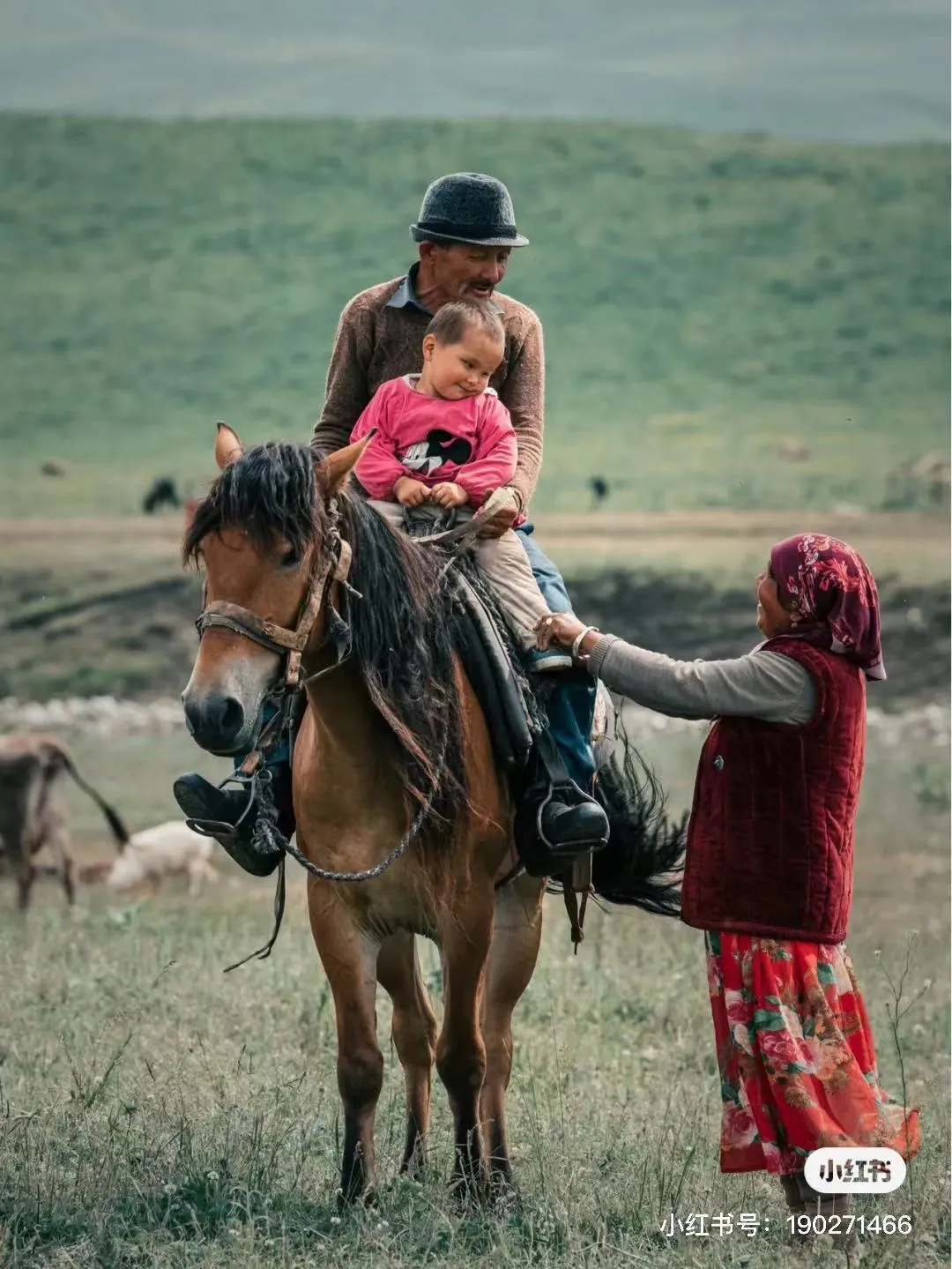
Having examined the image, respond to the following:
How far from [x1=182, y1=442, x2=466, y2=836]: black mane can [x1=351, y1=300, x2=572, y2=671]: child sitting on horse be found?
223 millimetres

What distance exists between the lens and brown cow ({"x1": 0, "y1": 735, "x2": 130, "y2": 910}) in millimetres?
13195

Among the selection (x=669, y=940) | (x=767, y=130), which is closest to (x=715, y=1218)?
(x=669, y=940)

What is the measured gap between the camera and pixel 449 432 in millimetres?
5605

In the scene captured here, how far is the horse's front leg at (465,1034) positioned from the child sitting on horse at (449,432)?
836 mm

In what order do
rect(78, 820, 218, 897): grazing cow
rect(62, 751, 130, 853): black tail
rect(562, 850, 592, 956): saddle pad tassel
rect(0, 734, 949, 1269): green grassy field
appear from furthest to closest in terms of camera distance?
rect(78, 820, 218, 897): grazing cow → rect(62, 751, 130, 853): black tail → rect(562, 850, 592, 956): saddle pad tassel → rect(0, 734, 949, 1269): green grassy field

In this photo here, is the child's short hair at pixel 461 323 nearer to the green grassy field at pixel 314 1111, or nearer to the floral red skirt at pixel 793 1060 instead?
the floral red skirt at pixel 793 1060

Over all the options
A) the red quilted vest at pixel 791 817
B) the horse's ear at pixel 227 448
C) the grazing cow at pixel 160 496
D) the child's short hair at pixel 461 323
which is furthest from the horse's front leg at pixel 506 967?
the grazing cow at pixel 160 496

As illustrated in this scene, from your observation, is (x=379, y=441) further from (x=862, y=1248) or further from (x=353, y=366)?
(x=862, y=1248)

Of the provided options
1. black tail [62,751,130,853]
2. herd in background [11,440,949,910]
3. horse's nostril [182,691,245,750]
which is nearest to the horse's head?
horse's nostril [182,691,245,750]

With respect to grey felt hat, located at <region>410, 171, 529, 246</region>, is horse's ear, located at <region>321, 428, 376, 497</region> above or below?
below

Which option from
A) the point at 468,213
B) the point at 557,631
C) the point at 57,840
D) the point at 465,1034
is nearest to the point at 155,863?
the point at 57,840

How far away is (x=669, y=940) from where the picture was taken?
35.4 ft

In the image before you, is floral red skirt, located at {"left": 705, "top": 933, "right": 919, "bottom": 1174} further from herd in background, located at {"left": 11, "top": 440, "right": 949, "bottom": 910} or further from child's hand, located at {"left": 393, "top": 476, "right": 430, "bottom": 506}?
herd in background, located at {"left": 11, "top": 440, "right": 949, "bottom": 910}

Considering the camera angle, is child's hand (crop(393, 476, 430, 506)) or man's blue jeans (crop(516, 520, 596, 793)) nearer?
child's hand (crop(393, 476, 430, 506))
